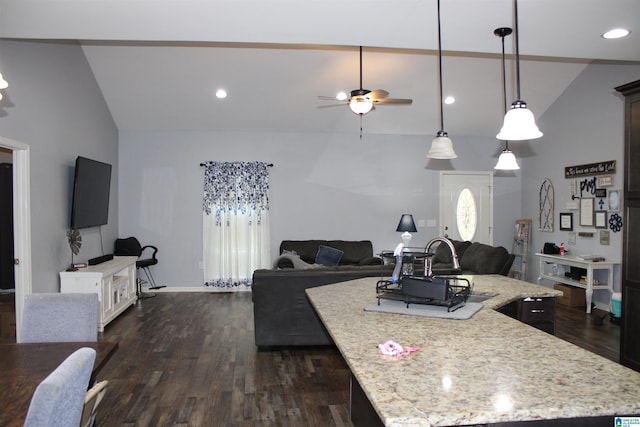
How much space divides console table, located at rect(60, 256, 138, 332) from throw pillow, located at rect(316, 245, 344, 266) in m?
2.77

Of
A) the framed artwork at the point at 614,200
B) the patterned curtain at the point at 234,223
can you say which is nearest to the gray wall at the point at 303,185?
the patterned curtain at the point at 234,223

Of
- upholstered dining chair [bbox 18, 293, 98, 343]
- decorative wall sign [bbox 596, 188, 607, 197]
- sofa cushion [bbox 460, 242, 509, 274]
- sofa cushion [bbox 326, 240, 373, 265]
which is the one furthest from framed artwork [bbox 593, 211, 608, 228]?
upholstered dining chair [bbox 18, 293, 98, 343]

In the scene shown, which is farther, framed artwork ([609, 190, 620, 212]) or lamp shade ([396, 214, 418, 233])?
lamp shade ([396, 214, 418, 233])

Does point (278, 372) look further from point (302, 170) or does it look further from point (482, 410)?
point (302, 170)

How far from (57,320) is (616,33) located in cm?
417

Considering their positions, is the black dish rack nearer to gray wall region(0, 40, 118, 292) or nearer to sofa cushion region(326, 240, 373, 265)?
gray wall region(0, 40, 118, 292)

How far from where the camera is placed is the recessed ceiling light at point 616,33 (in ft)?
10.9

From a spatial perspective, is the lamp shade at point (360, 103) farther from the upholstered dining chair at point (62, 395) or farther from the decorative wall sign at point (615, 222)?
the upholstered dining chair at point (62, 395)

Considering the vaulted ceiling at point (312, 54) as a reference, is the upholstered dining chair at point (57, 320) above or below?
below

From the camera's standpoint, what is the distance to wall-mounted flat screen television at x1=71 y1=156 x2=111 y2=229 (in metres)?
5.43

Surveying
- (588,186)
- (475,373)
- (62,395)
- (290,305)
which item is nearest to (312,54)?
(290,305)

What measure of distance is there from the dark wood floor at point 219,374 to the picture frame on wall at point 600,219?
120 cm

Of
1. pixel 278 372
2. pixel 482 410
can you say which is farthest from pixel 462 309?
pixel 278 372

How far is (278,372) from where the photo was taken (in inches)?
156
